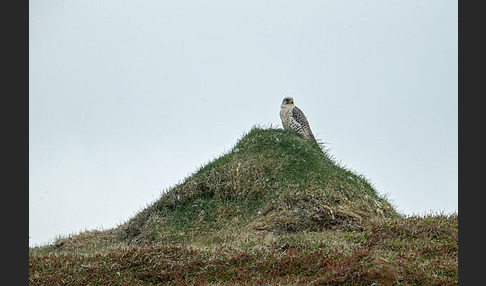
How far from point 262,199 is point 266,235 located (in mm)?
2595

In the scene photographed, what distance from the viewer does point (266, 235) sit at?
47.8ft

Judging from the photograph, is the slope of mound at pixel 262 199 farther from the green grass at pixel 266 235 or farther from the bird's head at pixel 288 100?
the bird's head at pixel 288 100

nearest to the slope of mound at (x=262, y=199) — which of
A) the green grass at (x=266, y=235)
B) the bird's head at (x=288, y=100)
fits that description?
the green grass at (x=266, y=235)

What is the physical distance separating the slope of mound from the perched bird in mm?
1363

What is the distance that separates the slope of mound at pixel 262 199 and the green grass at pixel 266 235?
29 mm

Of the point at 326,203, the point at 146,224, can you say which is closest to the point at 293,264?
the point at 326,203

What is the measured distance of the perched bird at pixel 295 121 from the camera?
20516 mm

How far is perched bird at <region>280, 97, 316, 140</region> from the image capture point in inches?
808

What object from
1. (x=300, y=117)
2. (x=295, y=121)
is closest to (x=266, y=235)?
(x=295, y=121)

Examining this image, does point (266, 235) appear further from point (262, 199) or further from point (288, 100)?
point (288, 100)

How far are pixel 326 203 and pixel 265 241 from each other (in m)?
3.35

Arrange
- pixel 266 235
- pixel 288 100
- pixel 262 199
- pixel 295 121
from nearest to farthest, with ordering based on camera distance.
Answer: pixel 266 235, pixel 262 199, pixel 295 121, pixel 288 100

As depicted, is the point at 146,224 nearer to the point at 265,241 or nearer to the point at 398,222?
the point at 265,241

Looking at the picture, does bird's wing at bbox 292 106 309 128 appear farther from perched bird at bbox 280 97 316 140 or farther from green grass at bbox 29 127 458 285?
green grass at bbox 29 127 458 285
